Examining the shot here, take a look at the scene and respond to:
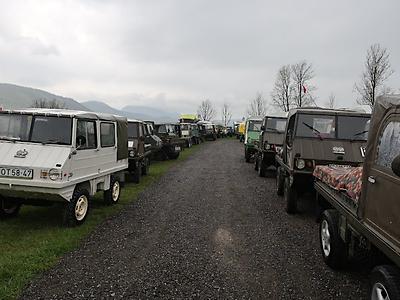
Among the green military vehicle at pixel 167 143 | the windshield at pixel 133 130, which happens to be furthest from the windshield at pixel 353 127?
the green military vehicle at pixel 167 143

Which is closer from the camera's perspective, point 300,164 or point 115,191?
point 300,164

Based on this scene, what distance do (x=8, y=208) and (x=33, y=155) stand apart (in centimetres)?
168

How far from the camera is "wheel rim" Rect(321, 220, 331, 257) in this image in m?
4.97

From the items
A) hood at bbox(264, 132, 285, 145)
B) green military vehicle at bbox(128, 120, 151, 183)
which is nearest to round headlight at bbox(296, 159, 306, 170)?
hood at bbox(264, 132, 285, 145)

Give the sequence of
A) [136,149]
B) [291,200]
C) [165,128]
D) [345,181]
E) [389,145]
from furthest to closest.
A: [165,128] < [136,149] < [291,200] < [345,181] < [389,145]

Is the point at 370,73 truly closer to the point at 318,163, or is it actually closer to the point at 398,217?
the point at 318,163

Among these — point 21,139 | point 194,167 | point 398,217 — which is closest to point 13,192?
point 21,139

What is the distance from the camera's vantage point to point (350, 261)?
4.87m

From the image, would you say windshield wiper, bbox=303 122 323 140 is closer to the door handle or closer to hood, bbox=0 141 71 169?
the door handle

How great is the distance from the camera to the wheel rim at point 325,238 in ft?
16.3

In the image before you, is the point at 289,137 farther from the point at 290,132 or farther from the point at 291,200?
the point at 291,200

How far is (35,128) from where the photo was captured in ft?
21.3

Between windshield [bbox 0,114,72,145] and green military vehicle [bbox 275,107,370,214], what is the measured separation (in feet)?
15.2

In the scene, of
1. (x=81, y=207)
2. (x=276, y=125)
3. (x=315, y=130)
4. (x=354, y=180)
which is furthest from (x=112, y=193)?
(x=276, y=125)
